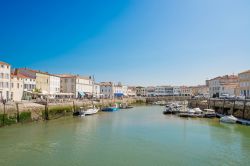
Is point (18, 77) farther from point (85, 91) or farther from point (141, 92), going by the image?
point (141, 92)

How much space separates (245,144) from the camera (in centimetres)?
2222

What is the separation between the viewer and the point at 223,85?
8381 centimetres

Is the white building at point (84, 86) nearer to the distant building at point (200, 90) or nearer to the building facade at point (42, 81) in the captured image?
the building facade at point (42, 81)

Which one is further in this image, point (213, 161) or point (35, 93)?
point (35, 93)

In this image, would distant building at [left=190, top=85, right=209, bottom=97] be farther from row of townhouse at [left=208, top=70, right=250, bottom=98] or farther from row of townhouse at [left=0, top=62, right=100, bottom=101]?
row of townhouse at [left=0, top=62, right=100, bottom=101]

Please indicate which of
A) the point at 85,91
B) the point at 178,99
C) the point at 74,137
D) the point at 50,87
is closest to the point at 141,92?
the point at 178,99

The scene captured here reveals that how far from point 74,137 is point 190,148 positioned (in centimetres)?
1097

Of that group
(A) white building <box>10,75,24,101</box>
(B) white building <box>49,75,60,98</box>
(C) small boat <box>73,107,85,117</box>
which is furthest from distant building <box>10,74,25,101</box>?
(B) white building <box>49,75,60,98</box>

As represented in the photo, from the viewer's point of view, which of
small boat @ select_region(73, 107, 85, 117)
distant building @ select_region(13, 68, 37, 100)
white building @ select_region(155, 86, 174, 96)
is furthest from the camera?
white building @ select_region(155, 86, 174, 96)

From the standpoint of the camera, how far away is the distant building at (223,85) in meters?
80.4

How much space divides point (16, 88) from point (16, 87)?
0.61 feet

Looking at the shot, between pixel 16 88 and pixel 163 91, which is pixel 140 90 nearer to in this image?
pixel 163 91

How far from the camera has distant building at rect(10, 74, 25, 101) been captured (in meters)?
45.9

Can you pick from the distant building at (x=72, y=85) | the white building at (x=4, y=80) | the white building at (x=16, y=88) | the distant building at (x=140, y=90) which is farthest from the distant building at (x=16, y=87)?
the distant building at (x=140, y=90)
